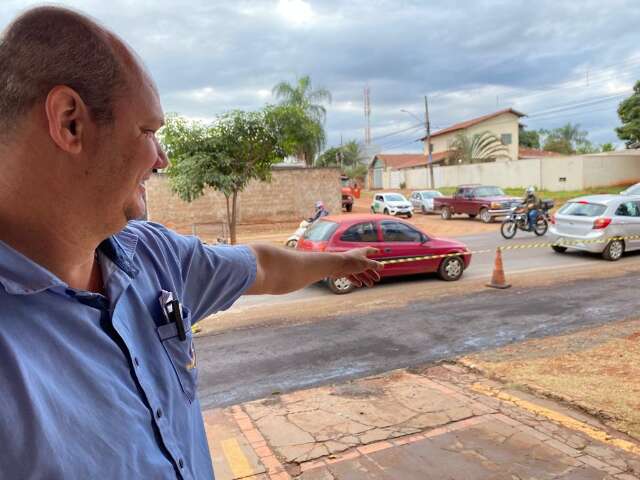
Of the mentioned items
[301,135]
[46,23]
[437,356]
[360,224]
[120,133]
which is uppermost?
[301,135]

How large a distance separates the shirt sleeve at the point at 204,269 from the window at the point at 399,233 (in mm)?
8559

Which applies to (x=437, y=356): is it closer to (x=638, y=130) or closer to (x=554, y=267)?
(x=554, y=267)

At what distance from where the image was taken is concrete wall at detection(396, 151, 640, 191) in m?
33.8

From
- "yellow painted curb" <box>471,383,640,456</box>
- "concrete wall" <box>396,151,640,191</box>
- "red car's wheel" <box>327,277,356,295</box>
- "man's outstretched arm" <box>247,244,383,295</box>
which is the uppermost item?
"concrete wall" <box>396,151,640,191</box>

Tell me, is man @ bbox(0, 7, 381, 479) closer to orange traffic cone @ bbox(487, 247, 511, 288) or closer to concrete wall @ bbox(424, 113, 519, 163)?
orange traffic cone @ bbox(487, 247, 511, 288)

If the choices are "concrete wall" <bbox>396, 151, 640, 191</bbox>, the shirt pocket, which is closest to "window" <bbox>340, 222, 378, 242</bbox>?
the shirt pocket

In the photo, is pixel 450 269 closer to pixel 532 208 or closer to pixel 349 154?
pixel 532 208

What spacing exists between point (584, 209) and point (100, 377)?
13872mm

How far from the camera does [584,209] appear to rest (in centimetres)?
1294

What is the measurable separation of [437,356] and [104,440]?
17.0 feet

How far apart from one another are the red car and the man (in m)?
8.38

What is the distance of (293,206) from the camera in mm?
26484

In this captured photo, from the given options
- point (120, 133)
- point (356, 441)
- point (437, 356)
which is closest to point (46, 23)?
point (120, 133)

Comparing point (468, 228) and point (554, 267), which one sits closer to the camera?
point (554, 267)
